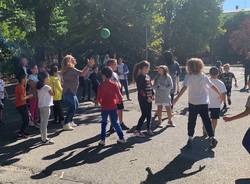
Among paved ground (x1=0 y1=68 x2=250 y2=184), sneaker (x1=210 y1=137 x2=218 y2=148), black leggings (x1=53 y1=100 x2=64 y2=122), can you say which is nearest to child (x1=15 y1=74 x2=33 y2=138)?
paved ground (x1=0 y1=68 x2=250 y2=184)

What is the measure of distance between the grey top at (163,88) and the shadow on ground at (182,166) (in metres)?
2.27

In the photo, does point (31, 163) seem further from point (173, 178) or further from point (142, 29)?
point (142, 29)

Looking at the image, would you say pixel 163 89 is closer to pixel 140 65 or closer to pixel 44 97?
pixel 140 65

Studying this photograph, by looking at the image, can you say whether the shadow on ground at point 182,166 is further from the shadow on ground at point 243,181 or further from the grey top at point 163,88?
the grey top at point 163,88

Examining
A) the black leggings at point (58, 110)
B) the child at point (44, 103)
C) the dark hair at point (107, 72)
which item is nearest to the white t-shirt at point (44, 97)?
the child at point (44, 103)

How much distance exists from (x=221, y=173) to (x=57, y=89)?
17.7ft

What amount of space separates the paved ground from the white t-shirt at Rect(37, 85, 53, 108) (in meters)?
0.83

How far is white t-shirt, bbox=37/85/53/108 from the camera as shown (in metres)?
9.23

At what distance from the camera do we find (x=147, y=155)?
321 inches

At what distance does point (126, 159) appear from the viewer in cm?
793

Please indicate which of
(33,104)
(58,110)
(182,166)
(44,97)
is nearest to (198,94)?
(182,166)

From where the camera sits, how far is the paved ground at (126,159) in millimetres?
6902

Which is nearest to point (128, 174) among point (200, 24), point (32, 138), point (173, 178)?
point (173, 178)

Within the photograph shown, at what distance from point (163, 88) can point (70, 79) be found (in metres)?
2.26
